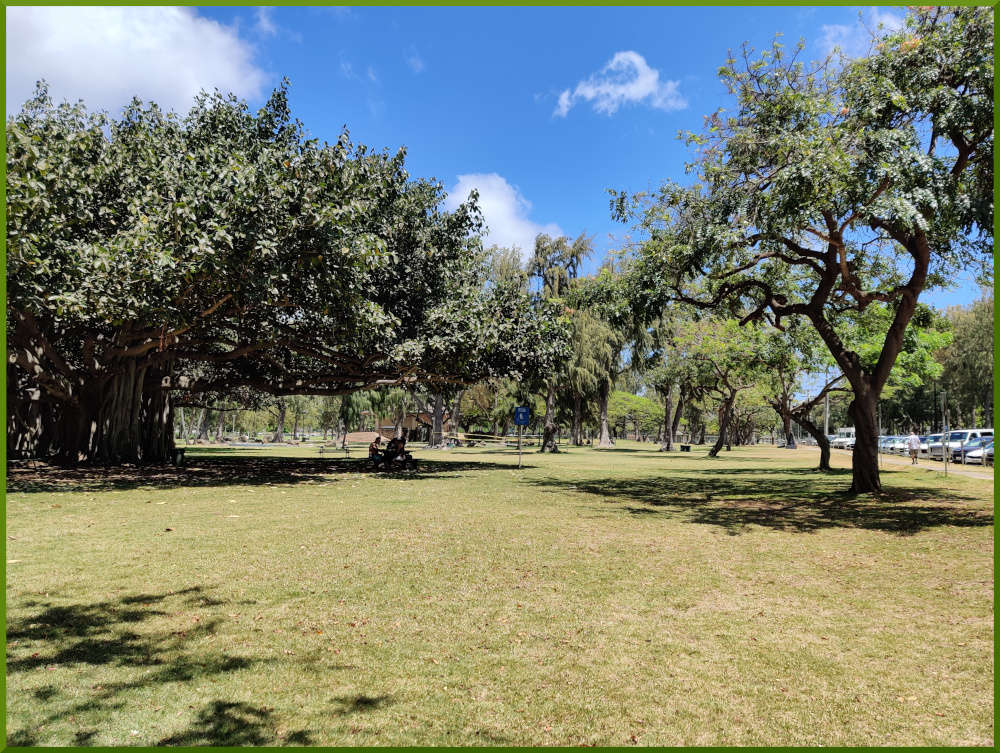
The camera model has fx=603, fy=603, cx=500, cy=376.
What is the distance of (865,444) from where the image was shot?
15625mm

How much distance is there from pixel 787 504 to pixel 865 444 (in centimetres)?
305

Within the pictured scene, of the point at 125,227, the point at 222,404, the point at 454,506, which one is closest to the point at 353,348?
the point at 125,227

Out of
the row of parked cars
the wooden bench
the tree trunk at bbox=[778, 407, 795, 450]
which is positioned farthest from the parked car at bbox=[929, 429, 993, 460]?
the wooden bench

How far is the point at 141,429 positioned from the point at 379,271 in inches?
442

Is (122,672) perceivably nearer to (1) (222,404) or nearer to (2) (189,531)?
(2) (189,531)

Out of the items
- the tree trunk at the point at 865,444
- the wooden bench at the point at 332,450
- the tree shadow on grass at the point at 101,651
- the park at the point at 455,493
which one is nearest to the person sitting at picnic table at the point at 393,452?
the park at the point at 455,493

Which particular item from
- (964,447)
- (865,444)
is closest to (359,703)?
(865,444)

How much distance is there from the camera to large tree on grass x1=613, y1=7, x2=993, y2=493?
34.8ft

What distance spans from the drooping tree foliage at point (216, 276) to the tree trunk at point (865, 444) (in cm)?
1140

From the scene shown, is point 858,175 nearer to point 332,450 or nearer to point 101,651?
point 101,651

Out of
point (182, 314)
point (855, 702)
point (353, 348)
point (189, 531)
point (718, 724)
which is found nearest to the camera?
point (718, 724)

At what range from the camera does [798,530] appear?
10.8 m

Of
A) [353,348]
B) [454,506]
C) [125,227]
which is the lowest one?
[454,506]

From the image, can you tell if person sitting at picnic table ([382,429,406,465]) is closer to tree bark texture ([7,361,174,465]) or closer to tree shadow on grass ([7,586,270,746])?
tree bark texture ([7,361,174,465])
